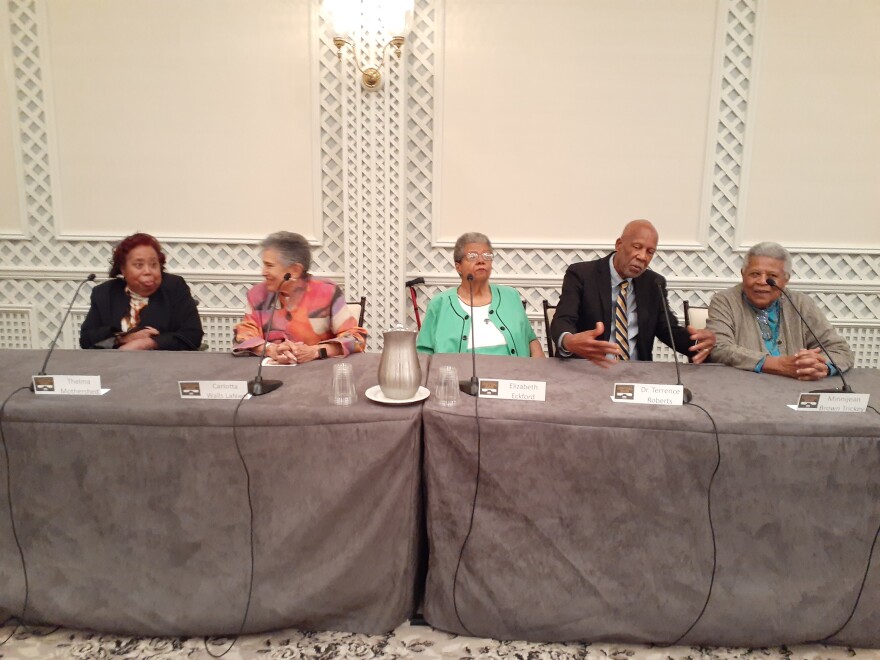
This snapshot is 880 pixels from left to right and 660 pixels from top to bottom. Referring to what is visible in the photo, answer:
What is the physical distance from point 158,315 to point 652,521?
2.02 meters

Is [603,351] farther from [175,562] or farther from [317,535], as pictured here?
[175,562]

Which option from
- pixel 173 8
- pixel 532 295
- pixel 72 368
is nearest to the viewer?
pixel 72 368

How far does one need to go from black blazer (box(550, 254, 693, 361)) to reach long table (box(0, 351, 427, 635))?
1060mm

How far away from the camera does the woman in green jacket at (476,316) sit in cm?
203

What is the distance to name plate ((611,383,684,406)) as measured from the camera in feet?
4.00

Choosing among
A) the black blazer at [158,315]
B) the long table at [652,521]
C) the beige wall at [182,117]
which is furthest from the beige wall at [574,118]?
the long table at [652,521]

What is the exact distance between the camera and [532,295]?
3203 mm

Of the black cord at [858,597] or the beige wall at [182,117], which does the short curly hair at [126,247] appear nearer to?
the beige wall at [182,117]

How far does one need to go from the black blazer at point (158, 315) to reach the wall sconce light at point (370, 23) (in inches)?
65.2

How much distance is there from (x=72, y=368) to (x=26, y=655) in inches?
30.2

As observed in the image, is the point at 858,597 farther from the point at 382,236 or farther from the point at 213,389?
the point at 382,236

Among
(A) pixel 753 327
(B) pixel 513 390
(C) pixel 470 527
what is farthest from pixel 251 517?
(A) pixel 753 327

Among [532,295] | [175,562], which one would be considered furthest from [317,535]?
[532,295]

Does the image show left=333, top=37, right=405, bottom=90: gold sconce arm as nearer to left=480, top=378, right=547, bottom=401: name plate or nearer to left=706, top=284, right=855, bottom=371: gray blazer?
left=706, top=284, right=855, bottom=371: gray blazer
